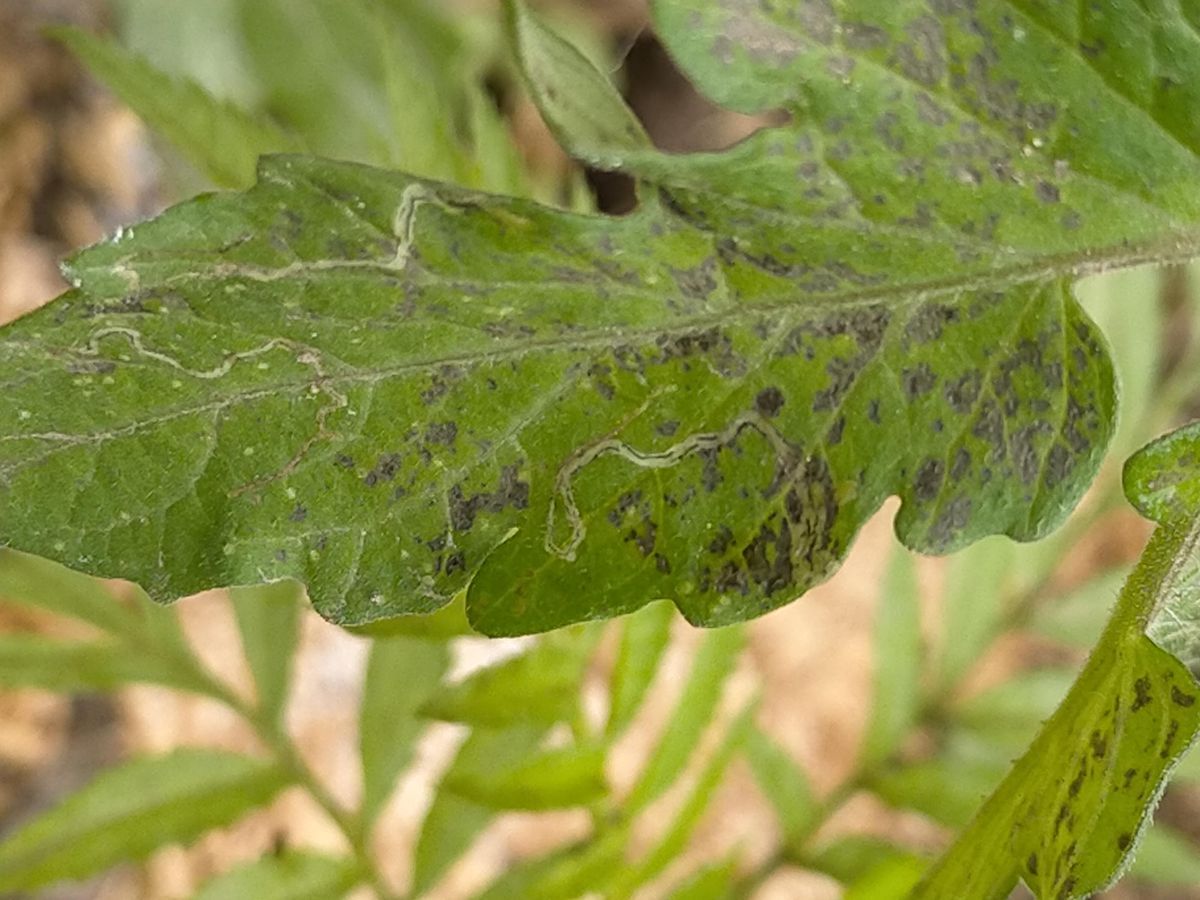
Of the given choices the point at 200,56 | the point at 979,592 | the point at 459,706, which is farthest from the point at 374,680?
the point at 200,56

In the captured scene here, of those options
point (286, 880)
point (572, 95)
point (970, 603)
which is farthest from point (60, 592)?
point (970, 603)

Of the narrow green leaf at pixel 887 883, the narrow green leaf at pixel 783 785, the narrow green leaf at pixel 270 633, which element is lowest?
the narrow green leaf at pixel 783 785

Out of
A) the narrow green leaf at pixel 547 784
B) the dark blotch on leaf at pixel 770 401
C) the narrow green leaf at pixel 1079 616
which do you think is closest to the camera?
the dark blotch on leaf at pixel 770 401

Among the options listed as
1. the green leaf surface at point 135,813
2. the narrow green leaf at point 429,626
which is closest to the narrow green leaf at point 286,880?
the green leaf surface at point 135,813

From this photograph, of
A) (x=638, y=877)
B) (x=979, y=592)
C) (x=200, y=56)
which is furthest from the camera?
(x=200, y=56)

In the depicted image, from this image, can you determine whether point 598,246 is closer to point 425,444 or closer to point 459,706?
point 425,444

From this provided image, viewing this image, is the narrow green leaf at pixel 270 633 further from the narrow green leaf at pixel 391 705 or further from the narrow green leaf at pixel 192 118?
the narrow green leaf at pixel 192 118
